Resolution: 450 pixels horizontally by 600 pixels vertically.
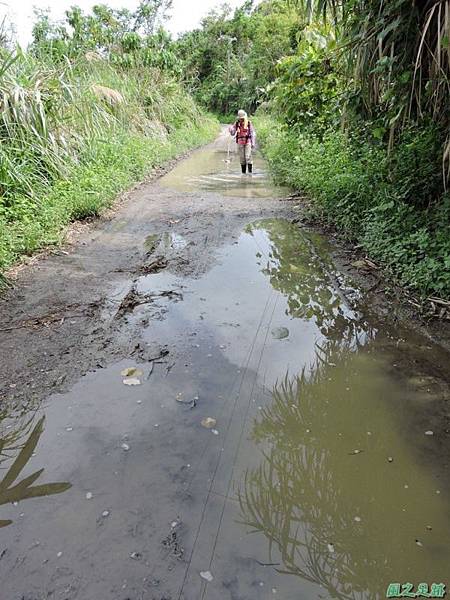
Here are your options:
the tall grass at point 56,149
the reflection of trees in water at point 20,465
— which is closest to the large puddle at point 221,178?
the tall grass at point 56,149

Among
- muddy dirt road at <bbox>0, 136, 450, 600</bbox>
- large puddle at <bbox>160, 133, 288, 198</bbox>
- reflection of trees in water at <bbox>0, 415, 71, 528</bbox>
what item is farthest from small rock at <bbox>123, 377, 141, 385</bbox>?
large puddle at <bbox>160, 133, 288, 198</bbox>

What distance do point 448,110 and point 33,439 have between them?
168 inches

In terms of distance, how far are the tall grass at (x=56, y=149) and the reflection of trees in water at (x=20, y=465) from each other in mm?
2615

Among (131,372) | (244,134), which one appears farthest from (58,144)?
(131,372)

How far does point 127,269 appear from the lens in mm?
5195

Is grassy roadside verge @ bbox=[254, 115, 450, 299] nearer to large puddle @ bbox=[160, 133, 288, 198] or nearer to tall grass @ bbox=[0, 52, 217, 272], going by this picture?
large puddle @ bbox=[160, 133, 288, 198]

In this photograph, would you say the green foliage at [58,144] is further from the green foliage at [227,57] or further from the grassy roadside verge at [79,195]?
the green foliage at [227,57]

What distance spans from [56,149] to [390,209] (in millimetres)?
5505

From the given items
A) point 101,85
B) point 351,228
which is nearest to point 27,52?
point 101,85

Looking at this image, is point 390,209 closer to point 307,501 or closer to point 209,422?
point 209,422

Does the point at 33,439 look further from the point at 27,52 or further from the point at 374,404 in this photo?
the point at 27,52

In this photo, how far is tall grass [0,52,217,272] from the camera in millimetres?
6000

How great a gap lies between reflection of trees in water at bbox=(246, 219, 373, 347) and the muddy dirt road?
31mm

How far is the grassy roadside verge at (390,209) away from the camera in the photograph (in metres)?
4.24
